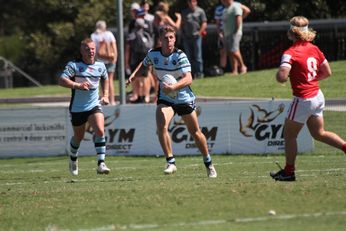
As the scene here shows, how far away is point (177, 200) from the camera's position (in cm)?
1091

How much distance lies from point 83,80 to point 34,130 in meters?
5.23

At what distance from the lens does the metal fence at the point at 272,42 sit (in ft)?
92.4

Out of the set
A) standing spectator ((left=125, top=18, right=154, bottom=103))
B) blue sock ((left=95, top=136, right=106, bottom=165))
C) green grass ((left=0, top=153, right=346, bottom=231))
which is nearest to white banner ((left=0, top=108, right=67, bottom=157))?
standing spectator ((left=125, top=18, right=154, bottom=103))

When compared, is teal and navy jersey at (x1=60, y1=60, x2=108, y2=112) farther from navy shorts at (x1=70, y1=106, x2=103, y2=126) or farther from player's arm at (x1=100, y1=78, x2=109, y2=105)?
player's arm at (x1=100, y1=78, x2=109, y2=105)

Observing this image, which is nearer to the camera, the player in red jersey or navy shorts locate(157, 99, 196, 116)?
the player in red jersey

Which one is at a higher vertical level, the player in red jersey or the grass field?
the player in red jersey

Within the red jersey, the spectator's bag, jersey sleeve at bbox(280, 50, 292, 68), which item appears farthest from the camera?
the spectator's bag

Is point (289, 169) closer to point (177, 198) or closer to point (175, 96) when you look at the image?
point (177, 198)

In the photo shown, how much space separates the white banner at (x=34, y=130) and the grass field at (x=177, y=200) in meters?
4.00

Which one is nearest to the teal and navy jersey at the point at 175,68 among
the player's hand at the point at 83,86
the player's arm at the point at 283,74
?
the player's hand at the point at 83,86

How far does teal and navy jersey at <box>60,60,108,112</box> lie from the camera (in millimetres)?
14930

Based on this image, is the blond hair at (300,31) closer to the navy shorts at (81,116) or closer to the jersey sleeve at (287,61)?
the jersey sleeve at (287,61)

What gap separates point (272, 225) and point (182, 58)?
500 cm

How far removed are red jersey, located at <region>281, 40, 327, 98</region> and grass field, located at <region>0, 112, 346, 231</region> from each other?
1163 millimetres
